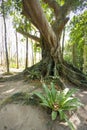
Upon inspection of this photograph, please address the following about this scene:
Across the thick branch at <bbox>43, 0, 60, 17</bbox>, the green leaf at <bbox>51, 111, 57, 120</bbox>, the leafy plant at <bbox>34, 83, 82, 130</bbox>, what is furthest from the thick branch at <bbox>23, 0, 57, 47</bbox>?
the green leaf at <bbox>51, 111, 57, 120</bbox>

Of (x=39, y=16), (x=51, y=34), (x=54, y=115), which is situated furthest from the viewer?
(x=51, y=34)

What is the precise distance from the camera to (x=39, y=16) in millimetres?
6207

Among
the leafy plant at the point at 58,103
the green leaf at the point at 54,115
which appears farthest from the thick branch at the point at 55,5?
the green leaf at the point at 54,115

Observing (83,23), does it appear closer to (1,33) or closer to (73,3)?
(73,3)

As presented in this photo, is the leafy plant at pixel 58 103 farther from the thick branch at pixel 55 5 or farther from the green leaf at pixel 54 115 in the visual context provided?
the thick branch at pixel 55 5

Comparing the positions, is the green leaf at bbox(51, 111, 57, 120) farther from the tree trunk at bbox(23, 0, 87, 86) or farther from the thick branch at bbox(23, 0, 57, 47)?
the thick branch at bbox(23, 0, 57, 47)

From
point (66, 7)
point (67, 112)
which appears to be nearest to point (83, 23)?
point (66, 7)

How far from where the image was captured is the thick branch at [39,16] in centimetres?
588

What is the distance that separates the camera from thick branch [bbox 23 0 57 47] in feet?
19.3

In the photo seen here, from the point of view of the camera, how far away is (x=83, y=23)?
9.35m

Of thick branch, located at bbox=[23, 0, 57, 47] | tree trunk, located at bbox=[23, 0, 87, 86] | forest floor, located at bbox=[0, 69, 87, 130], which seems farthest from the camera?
tree trunk, located at bbox=[23, 0, 87, 86]

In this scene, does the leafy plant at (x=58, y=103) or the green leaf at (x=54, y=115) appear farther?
the leafy plant at (x=58, y=103)

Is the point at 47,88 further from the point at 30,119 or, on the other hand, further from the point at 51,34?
the point at 51,34

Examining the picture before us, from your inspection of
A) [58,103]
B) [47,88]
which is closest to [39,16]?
[47,88]
